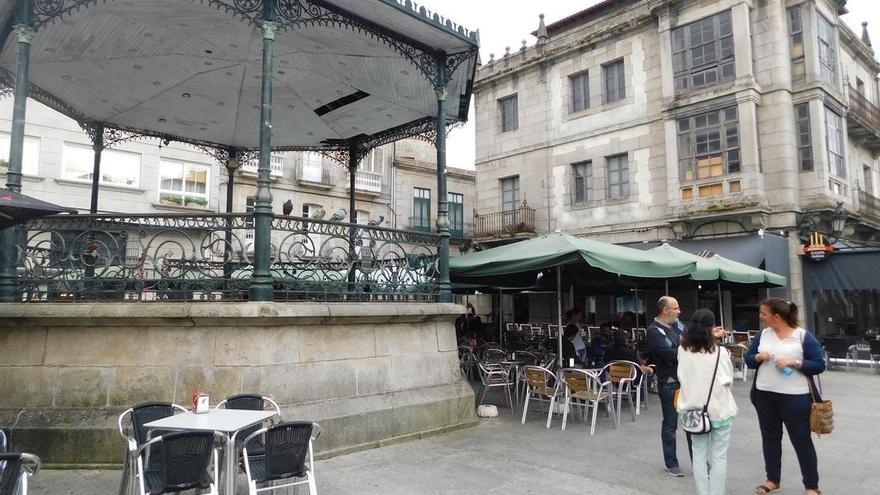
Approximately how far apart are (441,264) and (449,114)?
124 inches

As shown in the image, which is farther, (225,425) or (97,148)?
(97,148)

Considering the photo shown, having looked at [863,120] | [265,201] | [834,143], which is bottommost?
[265,201]

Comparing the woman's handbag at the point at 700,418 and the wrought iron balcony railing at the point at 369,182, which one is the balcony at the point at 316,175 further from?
the woman's handbag at the point at 700,418

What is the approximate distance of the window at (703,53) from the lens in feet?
52.9

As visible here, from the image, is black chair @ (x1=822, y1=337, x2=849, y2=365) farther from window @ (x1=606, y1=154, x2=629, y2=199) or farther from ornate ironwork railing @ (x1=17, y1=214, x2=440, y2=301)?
ornate ironwork railing @ (x1=17, y1=214, x2=440, y2=301)

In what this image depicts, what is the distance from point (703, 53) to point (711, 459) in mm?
15749

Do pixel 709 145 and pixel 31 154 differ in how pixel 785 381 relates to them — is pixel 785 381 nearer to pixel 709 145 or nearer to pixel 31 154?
pixel 709 145

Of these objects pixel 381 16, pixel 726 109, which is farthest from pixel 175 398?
pixel 726 109

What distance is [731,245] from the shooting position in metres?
15.4

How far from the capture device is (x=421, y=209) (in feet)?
96.8

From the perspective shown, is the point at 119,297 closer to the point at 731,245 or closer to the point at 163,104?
the point at 163,104

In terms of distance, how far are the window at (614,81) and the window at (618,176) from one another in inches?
83.8

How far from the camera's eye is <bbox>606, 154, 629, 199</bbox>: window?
1848cm

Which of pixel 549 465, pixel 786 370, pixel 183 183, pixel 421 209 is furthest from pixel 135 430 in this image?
pixel 421 209
